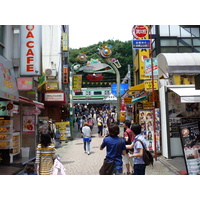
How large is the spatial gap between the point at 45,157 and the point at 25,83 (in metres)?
5.64

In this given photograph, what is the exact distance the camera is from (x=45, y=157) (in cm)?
516

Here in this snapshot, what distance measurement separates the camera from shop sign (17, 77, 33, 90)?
9913 millimetres

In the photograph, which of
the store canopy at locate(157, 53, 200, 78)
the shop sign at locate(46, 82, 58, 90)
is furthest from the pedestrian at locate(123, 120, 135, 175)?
the shop sign at locate(46, 82, 58, 90)

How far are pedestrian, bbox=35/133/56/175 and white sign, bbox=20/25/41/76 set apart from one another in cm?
545

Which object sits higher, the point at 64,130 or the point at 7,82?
the point at 7,82

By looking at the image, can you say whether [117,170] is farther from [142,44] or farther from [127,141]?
[142,44]

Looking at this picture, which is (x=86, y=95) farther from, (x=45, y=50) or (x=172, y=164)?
(x=172, y=164)

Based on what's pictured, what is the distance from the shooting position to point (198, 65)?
10734 millimetres

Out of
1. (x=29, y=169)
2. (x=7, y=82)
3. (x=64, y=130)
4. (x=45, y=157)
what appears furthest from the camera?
(x=64, y=130)

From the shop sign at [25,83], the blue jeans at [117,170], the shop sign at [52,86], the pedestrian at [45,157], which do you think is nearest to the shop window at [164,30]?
the shop sign at [52,86]

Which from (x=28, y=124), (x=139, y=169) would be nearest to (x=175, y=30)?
(x=28, y=124)

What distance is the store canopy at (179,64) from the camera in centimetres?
1059

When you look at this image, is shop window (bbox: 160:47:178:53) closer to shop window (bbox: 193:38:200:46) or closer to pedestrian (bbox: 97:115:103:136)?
shop window (bbox: 193:38:200:46)

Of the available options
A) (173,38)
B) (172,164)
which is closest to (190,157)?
(172,164)
